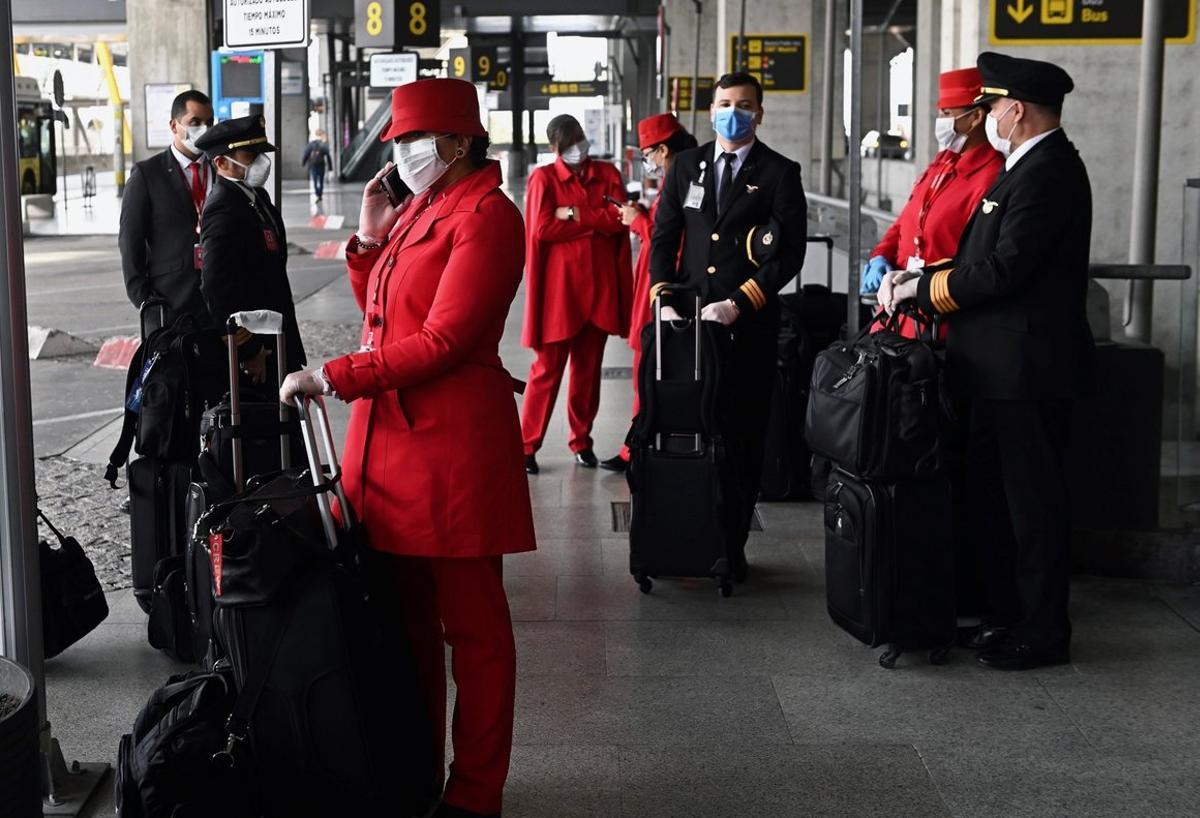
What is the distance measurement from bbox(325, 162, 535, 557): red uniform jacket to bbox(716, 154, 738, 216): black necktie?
8.10ft

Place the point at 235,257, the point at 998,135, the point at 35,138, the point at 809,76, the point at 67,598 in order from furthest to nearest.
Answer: the point at 35,138
the point at 809,76
the point at 235,257
the point at 67,598
the point at 998,135

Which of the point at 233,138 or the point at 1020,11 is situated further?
the point at 1020,11

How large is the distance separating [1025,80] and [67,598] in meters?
3.44

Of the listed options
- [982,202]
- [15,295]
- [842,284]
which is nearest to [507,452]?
[15,295]

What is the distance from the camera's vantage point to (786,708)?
4.49 metres

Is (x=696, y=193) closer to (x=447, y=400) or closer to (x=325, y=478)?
(x=447, y=400)

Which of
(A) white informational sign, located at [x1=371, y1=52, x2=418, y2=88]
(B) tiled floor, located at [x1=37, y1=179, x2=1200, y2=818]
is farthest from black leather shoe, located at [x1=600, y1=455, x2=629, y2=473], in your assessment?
(A) white informational sign, located at [x1=371, y1=52, x2=418, y2=88]

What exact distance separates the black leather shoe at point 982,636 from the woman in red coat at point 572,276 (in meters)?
3.15

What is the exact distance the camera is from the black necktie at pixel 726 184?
5.88 meters

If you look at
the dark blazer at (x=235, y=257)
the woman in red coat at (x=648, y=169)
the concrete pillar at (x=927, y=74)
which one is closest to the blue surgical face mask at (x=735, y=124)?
the woman in red coat at (x=648, y=169)

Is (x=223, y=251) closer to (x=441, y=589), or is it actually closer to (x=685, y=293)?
(x=685, y=293)

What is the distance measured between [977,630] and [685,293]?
1.66 m

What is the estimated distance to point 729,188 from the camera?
5887mm

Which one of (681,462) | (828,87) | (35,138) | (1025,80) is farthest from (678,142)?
(35,138)
